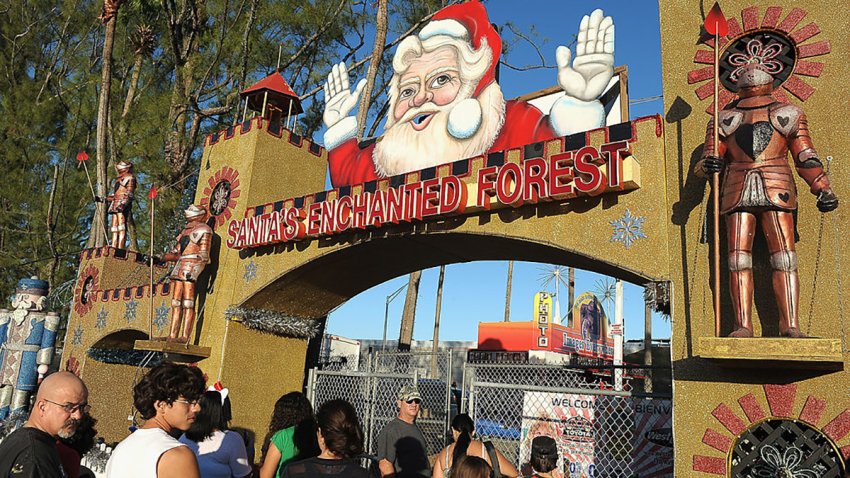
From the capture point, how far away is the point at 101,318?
1351 cm

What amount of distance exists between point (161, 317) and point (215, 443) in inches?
337

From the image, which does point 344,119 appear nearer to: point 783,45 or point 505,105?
point 505,105

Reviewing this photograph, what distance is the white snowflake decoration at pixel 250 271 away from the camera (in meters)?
10.2

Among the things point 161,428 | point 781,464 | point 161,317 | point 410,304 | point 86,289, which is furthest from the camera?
point 410,304

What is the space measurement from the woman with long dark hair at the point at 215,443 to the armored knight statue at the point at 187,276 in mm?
6860

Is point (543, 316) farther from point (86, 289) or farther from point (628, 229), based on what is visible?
point (628, 229)

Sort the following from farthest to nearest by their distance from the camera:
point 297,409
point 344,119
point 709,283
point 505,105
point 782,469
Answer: point 344,119 < point 505,105 < point 709,283 < point 782,469 < point 297,409

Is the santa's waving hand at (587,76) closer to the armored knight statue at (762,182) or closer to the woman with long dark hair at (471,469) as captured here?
the armored knight statue at (762,182)

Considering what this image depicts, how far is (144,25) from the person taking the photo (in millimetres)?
19672

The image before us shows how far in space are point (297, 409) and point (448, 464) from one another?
117cm

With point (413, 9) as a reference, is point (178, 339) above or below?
below

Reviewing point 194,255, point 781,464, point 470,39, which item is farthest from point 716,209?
point 194,255

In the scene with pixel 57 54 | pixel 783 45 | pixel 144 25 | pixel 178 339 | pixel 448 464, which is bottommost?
pixel 448 464

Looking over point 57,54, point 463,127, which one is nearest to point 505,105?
point 463,127
